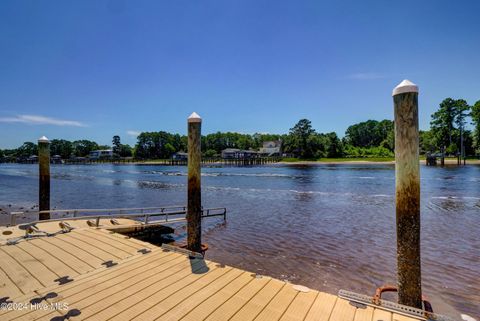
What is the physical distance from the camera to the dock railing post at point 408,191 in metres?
4.34

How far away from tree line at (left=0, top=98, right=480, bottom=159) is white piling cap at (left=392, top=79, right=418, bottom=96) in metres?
89.1

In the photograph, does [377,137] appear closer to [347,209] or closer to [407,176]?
[347,209]

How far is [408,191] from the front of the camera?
4469 millimetres

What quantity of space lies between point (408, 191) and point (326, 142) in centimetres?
10901

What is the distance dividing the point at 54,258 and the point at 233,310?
167 inches

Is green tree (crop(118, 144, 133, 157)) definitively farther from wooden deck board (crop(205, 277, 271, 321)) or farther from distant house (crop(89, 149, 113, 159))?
wooden deck board (crop(205, 277, 271, 321))

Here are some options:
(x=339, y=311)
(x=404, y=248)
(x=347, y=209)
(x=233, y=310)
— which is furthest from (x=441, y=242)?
(x=233, y=310)

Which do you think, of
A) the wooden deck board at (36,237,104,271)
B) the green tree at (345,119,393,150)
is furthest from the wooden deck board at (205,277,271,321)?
the green tree at (345,119,393,150)

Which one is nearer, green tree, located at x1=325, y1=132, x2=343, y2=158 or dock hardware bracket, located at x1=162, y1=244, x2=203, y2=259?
dock hardware bracket, located at x1=162, y1=244, x2=203, y2=259

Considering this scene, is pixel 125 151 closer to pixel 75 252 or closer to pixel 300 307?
pixel 75 252

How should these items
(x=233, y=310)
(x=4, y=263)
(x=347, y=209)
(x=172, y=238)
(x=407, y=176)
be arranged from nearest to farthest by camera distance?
(x=233, y=310) → (x=407, y=176) → (x=4, y=263) → (x=172, y=238) → (x=347, y=209)

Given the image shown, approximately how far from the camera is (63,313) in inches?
143

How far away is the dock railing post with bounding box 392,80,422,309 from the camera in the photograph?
171 inches

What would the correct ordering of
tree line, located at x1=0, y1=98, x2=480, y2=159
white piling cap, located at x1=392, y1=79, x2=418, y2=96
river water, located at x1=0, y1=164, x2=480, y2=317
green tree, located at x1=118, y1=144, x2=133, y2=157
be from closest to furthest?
white piling cap, located at x1=392, y1=79, x2=418, y2=96 → river water, located at x1=0, y1=164, x2=480, y2=317 → tree line, located at x1=0, y1=98, x2=480, y2=159 → green tree, located at x1=118, y1=144, x2=133, y2=157
